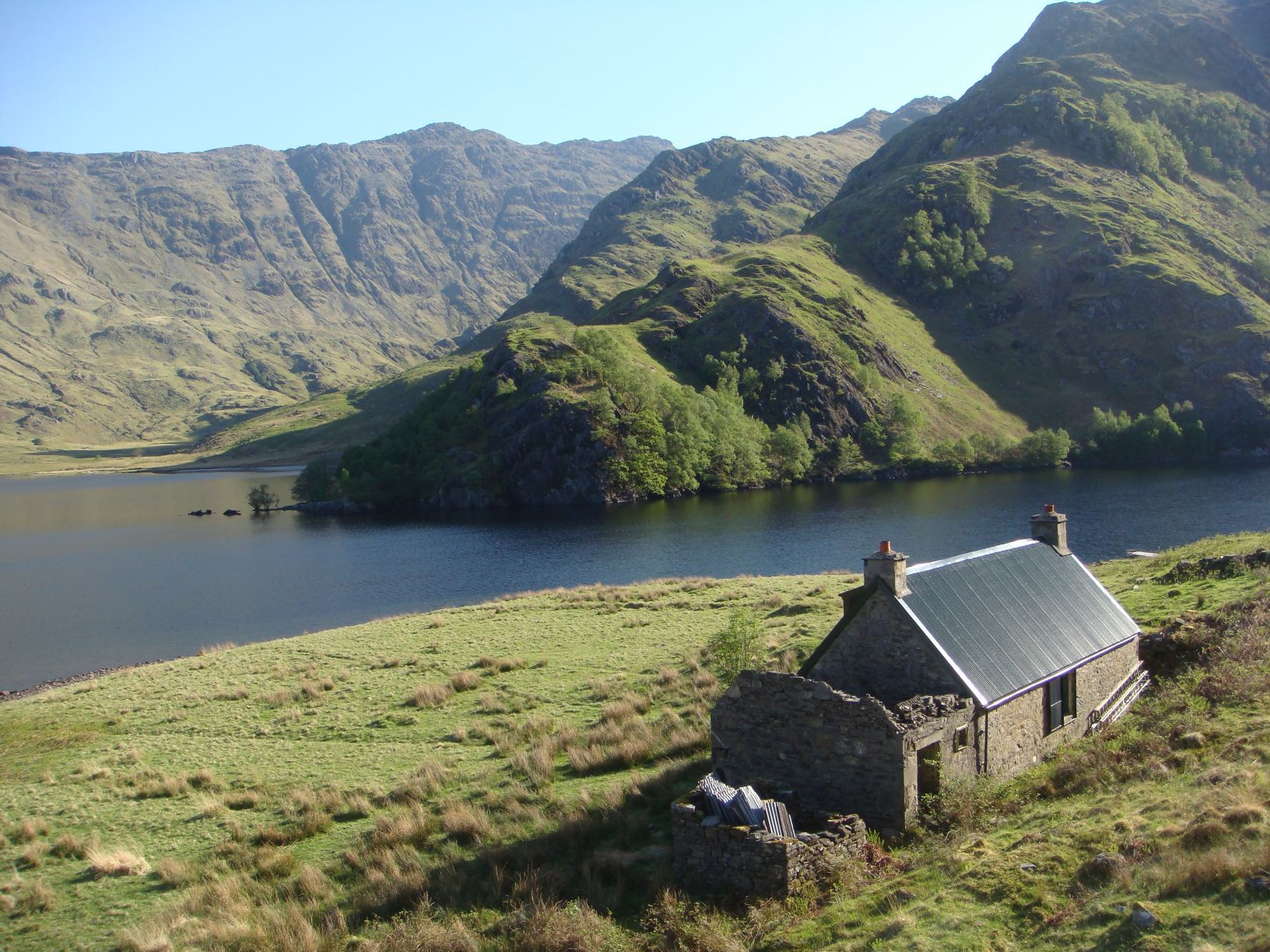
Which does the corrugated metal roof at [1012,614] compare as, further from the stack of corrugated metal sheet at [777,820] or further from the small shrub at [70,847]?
the small shrub at [70,847]

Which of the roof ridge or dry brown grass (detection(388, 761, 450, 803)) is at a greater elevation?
the roof ridge

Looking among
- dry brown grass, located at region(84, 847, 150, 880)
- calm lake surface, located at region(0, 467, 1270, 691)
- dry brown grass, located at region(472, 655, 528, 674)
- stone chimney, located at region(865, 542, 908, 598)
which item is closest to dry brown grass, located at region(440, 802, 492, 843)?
dry brown grass, located at region(84, 847, 150, 880)

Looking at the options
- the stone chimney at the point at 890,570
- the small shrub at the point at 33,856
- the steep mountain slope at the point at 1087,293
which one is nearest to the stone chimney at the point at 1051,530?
the stone chimney at the point at 890,570

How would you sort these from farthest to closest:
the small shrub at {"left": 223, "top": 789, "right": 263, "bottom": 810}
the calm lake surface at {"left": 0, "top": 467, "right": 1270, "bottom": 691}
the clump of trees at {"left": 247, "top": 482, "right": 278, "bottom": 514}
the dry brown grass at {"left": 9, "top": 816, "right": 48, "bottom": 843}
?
the clump of trees at {"left": 247, "top": 482, "right": 278, "bottom": 514} → the calm lake surface at {"left": 0, "top": 467, "right": 1270, "bottom": 691} → the small shrub at {"left": 223, "top": 789, "right": 263, "bottom": 810} → the dry brown grass at {"left": 9, "top": 816, "right": 48, "bottom": 843}

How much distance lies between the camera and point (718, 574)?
211ft

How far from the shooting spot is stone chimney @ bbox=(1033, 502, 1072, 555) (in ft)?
78.3

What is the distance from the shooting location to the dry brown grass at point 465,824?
61.4 feet

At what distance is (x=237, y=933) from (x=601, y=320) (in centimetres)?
17162

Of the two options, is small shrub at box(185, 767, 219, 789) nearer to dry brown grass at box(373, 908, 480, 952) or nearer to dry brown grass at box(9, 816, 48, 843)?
dry brown grass at box(9, 816, 48, 843)

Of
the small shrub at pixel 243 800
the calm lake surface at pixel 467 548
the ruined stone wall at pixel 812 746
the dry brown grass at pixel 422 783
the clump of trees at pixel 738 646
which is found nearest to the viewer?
the ruined stone wall at pixel 812 746

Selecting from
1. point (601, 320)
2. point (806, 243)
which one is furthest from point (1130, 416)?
point (601, 320)

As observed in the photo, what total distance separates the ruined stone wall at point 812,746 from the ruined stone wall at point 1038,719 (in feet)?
9.71

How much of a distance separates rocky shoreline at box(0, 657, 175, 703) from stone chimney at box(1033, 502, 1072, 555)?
41.8 m

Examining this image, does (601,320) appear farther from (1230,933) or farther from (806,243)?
(1230,933)
